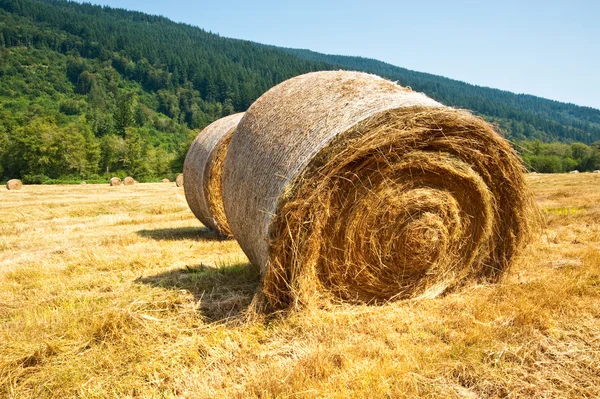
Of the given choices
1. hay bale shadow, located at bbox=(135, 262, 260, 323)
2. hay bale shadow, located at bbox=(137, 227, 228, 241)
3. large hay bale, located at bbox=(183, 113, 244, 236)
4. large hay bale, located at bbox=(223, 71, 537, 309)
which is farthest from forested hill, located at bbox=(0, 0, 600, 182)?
large hay bale, located at bbox=(223, 71, 537, 309)

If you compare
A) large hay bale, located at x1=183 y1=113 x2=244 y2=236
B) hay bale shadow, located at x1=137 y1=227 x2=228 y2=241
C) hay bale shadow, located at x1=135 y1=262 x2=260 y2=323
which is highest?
large hay bale, located at x1=183 y1=113 x2=244 y2=236

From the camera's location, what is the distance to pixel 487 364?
3.10m

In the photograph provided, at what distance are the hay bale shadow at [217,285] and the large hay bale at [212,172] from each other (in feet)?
7.64

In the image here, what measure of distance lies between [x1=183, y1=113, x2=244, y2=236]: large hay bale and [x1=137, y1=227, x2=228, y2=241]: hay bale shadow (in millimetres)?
156

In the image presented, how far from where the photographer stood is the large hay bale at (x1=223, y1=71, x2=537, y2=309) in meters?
4.11

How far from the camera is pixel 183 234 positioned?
29.7ft

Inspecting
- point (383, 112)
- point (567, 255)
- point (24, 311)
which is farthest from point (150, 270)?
point (567, 255)

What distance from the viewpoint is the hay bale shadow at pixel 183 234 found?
27.7 feet

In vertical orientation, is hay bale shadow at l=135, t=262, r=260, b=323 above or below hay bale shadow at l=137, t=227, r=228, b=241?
above

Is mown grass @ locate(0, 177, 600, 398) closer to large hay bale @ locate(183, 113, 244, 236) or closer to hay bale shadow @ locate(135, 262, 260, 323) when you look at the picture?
hay bale shadow @ locate(135, 262, 260, 323)

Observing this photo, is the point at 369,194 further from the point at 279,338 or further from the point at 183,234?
the point at 183,234

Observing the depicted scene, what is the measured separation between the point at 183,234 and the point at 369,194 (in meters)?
5.57

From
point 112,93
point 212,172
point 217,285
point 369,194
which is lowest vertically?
point 217,285

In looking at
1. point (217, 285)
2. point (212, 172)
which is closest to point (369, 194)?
point (217, 285)
